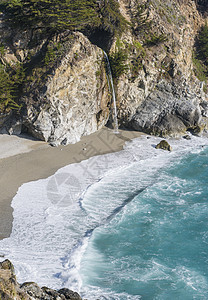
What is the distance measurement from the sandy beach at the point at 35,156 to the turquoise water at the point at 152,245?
4.11 m

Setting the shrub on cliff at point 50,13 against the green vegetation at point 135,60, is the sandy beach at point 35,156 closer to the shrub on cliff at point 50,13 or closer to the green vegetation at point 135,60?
the green vegetation at point 135,60

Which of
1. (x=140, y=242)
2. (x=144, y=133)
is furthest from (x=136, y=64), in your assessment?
(x=140, y=242)

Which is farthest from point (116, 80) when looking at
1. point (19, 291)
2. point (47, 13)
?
point (19, 291)

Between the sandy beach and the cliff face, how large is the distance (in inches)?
37.7

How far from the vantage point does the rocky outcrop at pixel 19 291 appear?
5.37m

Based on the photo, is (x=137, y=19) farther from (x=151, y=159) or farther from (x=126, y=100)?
(x=151, y=159)

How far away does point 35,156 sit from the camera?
18141 mm

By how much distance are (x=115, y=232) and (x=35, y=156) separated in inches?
358

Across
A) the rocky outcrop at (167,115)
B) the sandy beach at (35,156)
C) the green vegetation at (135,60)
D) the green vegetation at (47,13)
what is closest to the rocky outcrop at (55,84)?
the green vegetation at (47,13)

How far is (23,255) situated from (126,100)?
17776 mm

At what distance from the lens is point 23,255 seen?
378 inches

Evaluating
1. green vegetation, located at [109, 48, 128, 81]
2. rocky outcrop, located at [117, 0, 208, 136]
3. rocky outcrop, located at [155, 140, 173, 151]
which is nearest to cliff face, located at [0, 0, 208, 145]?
rocky outcrop, located at [117, 0, 208, 136]

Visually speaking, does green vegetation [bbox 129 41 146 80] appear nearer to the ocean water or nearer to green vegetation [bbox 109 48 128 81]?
green vegetation [bbox 109 48 128 81]

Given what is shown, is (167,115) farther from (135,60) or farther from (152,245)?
(152,245)
